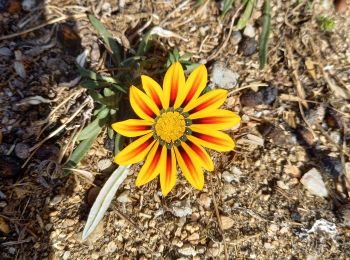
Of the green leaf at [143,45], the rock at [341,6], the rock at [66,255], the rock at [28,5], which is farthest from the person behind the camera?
the rock at [341,6]

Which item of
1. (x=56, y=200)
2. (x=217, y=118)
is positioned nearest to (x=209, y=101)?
(x=217, y=118)

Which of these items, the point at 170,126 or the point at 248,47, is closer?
the point at 170,126

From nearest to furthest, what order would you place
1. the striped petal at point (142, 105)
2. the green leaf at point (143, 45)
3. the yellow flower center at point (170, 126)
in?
1. the striped petal at point (142, 105)
2. the yellow flower center at point (170, 126)
3. the green leaf at point (143, 45)

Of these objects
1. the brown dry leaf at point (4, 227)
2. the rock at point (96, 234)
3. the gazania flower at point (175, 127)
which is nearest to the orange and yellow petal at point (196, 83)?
the gazania flower at point (175, 127)

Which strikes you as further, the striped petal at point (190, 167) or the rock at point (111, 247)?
the rock at point (111, 247)

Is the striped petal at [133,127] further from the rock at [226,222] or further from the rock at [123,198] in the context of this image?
the rock at [226,222]

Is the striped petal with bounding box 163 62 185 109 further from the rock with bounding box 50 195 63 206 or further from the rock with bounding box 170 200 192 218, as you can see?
the rock with bounding box 50 195 63 206

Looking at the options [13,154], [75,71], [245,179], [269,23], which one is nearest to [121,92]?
[75,71]

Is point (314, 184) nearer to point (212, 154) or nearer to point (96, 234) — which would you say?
point (212, 154)
